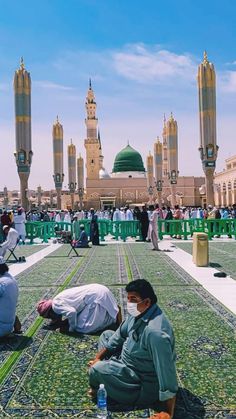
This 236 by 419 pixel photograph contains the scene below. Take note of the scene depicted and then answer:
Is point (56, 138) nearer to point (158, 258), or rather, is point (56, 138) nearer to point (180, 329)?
point (158, 258)

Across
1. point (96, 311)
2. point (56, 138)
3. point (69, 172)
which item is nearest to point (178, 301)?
point (96, 311)

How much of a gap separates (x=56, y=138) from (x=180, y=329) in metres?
25.1

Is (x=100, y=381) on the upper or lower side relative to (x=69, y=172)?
lower

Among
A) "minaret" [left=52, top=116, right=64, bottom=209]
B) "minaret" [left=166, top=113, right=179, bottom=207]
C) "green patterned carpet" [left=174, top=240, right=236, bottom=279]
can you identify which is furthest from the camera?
"minaret" [left=166, top=113, right=179, bottom=207]

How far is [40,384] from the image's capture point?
2.69 meters

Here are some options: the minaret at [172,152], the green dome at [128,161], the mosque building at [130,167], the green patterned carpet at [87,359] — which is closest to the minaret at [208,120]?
the mosque building at [130,167]

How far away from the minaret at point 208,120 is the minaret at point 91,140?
3397 cm

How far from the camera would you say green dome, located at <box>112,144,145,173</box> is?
6397 cm

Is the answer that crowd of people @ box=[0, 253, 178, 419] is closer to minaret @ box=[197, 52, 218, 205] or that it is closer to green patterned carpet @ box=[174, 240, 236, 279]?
green patterned carpet @ box=[174, 240, 236, 279]

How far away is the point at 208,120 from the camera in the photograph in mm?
17859

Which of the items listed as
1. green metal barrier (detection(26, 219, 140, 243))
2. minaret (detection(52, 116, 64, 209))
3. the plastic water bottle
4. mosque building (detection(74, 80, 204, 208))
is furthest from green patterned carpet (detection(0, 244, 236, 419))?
mosque building (detection(74, 80, 204, 208))

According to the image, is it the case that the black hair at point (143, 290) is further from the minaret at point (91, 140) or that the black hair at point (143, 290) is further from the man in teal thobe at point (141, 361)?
the minaret at point (91, 140)

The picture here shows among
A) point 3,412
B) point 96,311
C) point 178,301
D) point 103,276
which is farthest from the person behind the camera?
point 103,276

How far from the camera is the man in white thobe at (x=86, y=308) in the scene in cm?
361
